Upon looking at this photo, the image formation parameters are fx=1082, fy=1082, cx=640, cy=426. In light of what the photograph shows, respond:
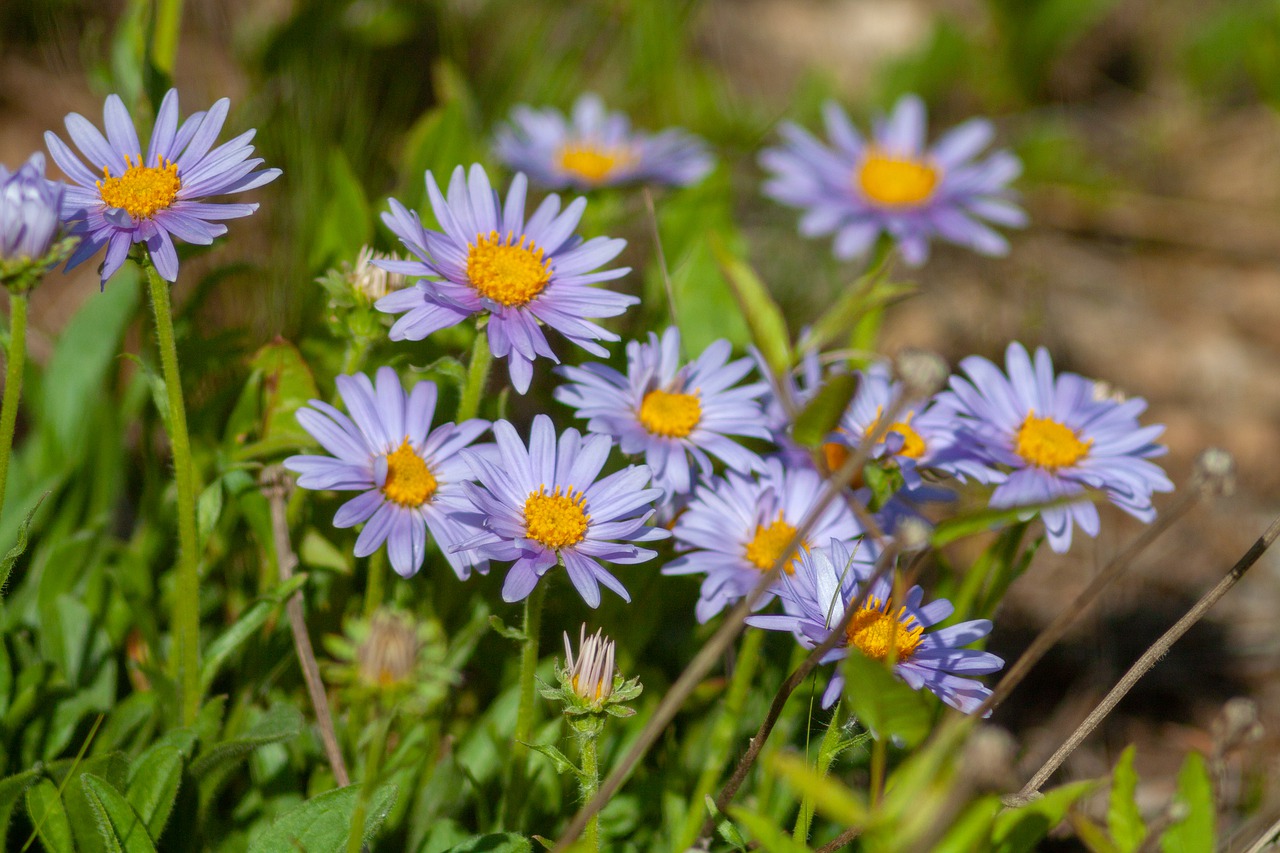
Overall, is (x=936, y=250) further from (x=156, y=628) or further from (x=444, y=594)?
(x=156, y=628)

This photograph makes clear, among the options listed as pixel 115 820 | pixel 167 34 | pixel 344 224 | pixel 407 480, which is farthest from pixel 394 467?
pixel 167 34

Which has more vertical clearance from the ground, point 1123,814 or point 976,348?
point 976,348

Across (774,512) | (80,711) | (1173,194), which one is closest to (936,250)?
(1173,194)

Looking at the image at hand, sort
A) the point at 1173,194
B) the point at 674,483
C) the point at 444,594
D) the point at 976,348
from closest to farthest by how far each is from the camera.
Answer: the point at 674,483 → the point at 444,594 → the point at 976,348 → the point at 1173,194

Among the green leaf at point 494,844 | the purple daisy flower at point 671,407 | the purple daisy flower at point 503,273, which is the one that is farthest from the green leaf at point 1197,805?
the purple daisy flower at point 503,273

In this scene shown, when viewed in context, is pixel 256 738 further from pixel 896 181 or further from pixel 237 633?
pixel 896 181

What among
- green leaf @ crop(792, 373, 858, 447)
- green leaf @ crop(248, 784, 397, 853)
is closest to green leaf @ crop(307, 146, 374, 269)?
green leaf @ crop(248, 784, 397, 853)

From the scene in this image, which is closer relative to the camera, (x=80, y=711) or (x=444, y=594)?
(x=80, y=711)

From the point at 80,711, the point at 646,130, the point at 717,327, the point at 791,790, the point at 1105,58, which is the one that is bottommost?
the point at 791,790

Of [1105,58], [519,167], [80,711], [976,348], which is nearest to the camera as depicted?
[80,711]
